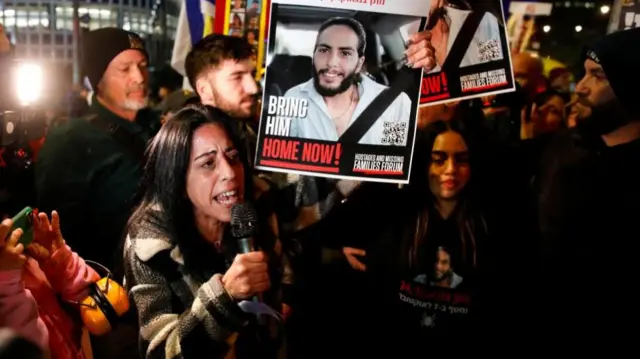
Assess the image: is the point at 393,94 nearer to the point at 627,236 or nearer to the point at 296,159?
the point at 296,159

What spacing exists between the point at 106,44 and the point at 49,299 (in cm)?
120

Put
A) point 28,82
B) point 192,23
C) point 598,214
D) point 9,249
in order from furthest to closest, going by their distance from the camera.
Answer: point 192,23, point 598,214, point 28,82, point 9,249

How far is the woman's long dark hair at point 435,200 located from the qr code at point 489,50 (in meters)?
0.39

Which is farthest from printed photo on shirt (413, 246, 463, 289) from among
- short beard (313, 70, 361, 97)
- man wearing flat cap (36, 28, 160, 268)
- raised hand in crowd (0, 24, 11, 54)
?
raised hand in crowd (0, 24, 11, 54)

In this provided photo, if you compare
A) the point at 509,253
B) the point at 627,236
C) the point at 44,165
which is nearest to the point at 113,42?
the point at 44,165

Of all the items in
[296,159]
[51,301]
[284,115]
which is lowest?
[51,301]

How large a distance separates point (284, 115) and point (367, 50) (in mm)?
405

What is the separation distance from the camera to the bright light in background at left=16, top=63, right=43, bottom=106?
221 cm

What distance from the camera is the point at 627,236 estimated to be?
280 centimetres

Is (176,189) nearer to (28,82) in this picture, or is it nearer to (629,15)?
(28,82)

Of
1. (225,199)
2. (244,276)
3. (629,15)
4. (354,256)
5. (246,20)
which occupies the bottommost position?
(354,256)

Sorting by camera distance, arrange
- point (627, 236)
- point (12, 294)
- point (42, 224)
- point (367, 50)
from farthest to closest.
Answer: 1. point (627, 236)
2. point (367, 50)
3. point (42, 224)
4. point (12, 294)

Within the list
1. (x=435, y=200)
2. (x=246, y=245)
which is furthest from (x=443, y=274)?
(x=246, y=245)

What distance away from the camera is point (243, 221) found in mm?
2037
